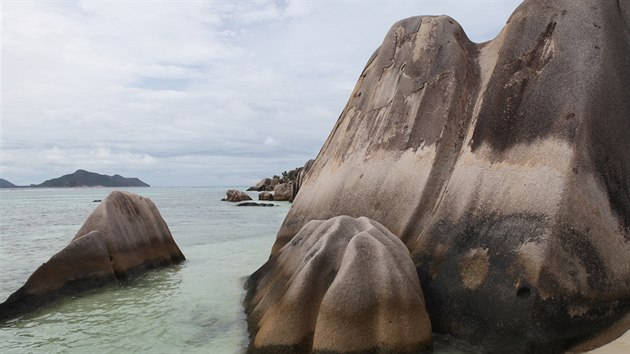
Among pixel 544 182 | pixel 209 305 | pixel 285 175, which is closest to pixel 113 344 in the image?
pixel 209 305

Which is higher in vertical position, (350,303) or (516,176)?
(516,176)

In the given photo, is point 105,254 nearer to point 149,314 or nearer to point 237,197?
point 149,314

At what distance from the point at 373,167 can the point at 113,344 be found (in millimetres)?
3998

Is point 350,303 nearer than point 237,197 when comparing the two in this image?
Yes

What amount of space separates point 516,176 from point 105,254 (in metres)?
6.36

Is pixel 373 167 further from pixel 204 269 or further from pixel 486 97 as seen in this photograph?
pixel 204 269

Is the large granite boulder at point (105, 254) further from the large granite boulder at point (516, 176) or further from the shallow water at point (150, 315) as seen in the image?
the large granite boulder at point (516, 176)

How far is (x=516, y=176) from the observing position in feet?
15.4

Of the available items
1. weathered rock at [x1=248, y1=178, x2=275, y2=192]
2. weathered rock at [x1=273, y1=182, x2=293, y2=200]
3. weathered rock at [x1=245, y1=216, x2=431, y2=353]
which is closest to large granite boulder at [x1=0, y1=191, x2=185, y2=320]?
weathered rock at [x1=245, y1=216, x2=431, y2=353]

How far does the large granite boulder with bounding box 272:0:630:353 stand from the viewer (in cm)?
407

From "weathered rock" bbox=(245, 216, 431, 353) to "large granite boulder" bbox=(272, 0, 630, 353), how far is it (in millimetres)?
689

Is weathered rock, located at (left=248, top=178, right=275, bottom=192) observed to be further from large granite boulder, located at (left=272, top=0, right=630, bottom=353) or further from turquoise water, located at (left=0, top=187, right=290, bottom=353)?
large granite boulder, located at (left=272, top=0, right=630, bottom=353)

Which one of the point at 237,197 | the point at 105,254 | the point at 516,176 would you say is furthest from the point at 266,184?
the point at 516,176

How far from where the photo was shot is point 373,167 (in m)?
6.57
